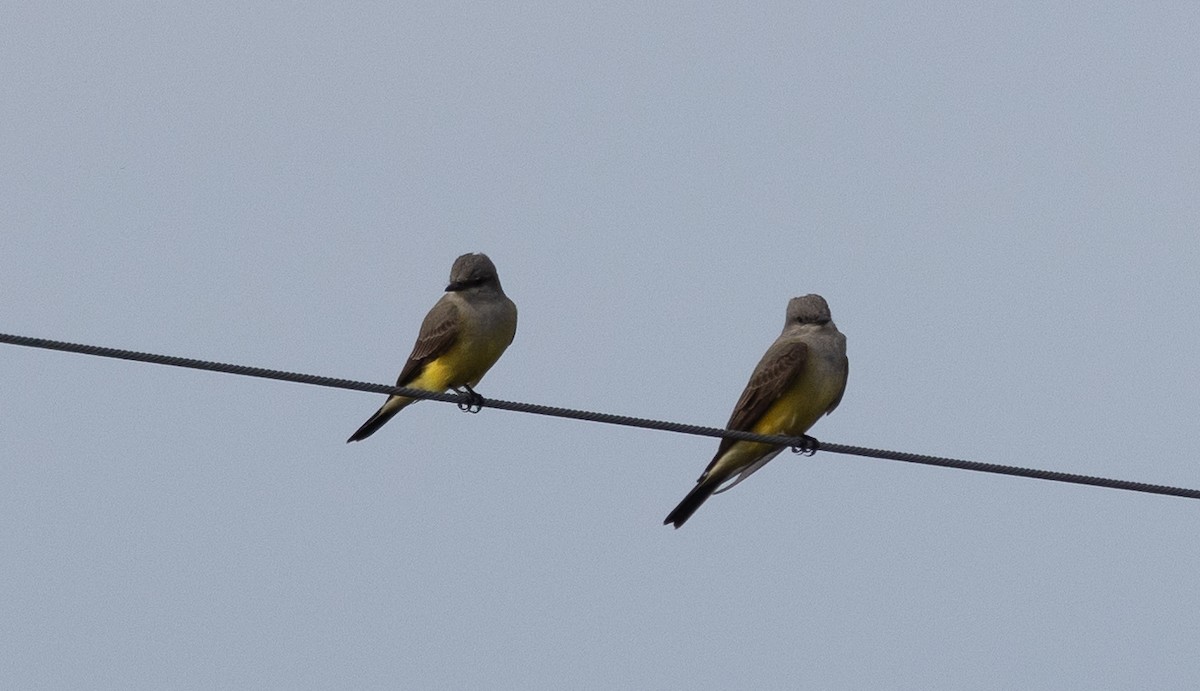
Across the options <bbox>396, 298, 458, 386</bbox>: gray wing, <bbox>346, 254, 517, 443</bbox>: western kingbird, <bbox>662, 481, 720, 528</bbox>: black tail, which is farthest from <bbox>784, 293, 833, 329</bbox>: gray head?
<bbox>396, 298, 458, 386</bbox>: gray wing

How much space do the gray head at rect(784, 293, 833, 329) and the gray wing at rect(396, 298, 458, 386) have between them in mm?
2154

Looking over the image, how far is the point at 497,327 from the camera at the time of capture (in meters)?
12.6

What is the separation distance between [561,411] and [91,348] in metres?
2.08

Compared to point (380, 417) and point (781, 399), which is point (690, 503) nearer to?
point (781, 399)

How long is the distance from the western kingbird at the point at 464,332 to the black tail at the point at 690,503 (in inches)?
67.8

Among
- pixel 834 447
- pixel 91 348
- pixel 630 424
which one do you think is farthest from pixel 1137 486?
pixel 91 348

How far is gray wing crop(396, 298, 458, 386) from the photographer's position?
1266 centimetres

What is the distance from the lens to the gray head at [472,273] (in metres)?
12.9

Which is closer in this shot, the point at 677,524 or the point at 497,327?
the point at 677,524

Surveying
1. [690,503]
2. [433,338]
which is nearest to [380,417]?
[433,338]

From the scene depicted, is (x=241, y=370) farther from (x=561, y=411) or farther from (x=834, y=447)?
(x=834, y=447)

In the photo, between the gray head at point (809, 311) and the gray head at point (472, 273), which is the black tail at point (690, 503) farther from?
the gray head at point (472, 273)

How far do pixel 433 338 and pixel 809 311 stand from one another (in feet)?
8.03

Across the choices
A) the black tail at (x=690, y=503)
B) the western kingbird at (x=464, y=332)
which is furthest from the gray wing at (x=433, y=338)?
the black tail at (x=690, y=503)
